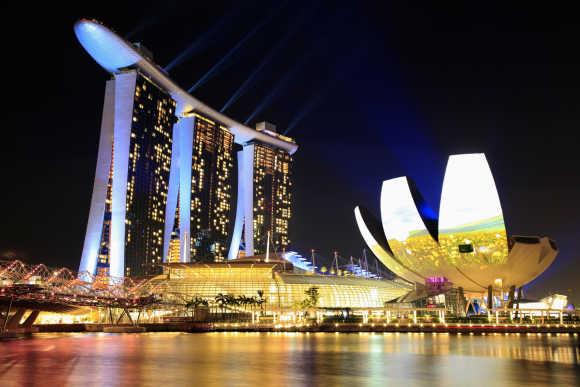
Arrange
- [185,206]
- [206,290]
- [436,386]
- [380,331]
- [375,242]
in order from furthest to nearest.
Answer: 1. [185,206]
2. [206,290]
3. [375,242]
4. [380,331]
5. [436,386]

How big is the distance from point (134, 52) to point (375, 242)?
147ft

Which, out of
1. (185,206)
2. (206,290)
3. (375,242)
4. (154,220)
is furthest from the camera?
(185,206)

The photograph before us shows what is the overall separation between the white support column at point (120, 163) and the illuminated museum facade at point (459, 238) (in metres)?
35.9

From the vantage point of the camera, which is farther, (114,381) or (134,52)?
(134,52)

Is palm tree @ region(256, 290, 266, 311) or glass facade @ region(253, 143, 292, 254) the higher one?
glass facade @ region(253, 143, 292, 254)

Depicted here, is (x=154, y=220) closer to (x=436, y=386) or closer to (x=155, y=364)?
(x=155, y=364)

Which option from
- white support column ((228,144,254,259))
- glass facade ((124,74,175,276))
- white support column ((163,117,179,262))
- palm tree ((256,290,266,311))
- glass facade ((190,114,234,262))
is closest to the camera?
palm tree ((256,290,266,311))

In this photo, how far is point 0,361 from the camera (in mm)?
19672

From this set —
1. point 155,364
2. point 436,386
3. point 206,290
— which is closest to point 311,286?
point 206,290

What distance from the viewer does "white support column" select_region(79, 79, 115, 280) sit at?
72500 mm

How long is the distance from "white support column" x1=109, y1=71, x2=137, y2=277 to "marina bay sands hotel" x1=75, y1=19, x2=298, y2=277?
5.3 inches

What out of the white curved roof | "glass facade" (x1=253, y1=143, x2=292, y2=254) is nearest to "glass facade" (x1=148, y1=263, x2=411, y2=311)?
the white curved roof

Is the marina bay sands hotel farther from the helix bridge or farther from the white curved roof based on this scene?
the helix bridge

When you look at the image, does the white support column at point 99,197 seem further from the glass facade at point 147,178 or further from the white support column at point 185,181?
the white support column at point 185,181
